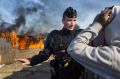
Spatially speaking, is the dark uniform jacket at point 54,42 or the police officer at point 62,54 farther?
the dark uniform jacket at point 54,42

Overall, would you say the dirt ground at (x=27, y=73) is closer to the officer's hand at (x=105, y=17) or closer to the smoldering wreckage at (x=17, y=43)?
the smoldering wreckage at (x=17, y=43)

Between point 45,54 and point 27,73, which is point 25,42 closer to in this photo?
point 27,73

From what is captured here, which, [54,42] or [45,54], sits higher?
A: [54,42]

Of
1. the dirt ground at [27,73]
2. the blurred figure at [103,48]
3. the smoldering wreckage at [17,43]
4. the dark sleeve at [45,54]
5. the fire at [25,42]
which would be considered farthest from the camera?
the fire at [25,42]

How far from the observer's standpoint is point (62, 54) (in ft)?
15.4

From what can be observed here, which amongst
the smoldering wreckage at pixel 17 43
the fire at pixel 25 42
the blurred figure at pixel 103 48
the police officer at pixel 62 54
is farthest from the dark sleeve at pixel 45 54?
the fire at pixel 25 42

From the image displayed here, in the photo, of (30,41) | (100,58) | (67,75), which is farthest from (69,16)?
(30,41)

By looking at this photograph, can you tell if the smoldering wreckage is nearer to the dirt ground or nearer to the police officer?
the dirt ground

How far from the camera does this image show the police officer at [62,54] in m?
4.61

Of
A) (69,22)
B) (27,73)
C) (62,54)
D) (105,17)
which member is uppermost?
(69,22)

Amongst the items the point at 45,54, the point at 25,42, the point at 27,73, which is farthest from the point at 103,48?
the point at 25,42

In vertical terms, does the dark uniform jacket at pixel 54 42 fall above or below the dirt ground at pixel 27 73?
above

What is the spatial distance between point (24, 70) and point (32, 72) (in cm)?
69

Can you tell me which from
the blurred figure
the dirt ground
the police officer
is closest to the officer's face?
the police officer
